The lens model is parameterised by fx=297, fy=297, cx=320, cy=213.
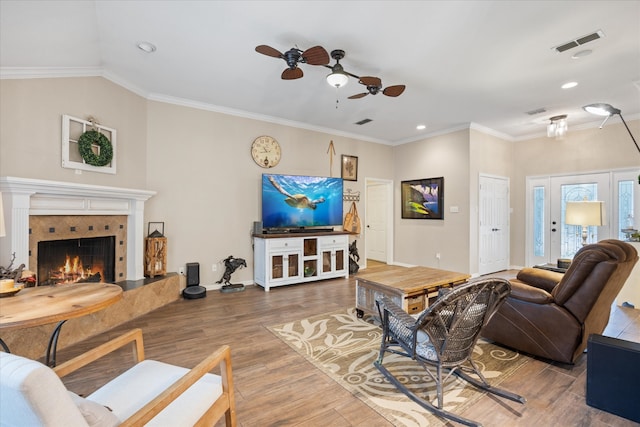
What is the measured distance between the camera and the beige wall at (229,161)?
2.99 metres

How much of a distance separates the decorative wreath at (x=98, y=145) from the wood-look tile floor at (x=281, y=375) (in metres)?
1.87

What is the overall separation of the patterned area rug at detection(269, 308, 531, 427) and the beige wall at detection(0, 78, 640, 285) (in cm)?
227

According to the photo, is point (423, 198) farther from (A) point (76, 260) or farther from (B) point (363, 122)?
(A) point (76, 260)

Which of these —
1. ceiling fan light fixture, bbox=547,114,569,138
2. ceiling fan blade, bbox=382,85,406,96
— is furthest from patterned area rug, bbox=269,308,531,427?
ceiling fan light fixture, bbox=547,114,569,138

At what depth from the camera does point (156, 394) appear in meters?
1.31

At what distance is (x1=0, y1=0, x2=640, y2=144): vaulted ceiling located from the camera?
2471 mm

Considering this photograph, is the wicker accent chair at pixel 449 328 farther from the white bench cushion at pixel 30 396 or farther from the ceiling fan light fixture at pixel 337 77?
the ceiling fan light fixture at pixel 337 77

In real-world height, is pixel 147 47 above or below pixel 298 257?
above

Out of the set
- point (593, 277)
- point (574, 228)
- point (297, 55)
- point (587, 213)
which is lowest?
point (593, 277)

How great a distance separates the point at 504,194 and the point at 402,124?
2.75 metres

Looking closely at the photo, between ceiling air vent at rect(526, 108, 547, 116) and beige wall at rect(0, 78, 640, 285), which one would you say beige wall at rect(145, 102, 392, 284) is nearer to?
beige wall at rect(0, 78, 640, 285)

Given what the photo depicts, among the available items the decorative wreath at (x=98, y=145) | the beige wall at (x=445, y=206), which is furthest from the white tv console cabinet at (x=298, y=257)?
the decorative wreath at (x=98, y=145)

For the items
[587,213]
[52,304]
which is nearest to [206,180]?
[52,304]

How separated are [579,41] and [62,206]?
5.43m
